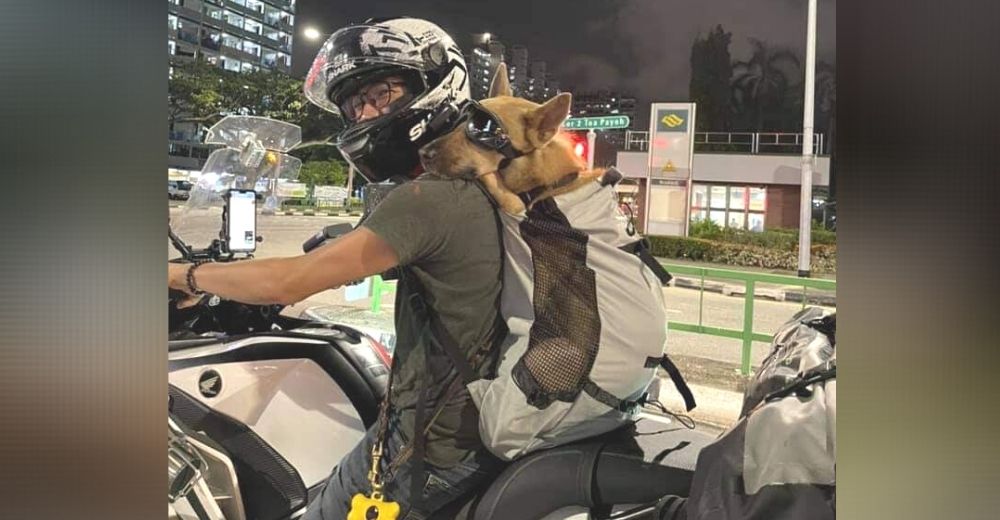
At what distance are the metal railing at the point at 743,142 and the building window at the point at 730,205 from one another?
0.08 metres

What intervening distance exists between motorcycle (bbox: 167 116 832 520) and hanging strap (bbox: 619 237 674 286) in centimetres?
35

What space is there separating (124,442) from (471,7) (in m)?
→ 1.45

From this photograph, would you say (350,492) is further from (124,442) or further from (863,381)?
(863,381)

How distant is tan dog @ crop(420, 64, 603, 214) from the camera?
4.26 ft

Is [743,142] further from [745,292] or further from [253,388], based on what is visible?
[253,388]

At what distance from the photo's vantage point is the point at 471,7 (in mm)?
1526

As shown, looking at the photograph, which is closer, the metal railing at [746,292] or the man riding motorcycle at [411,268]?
the man riding motorcycle at [411,268]

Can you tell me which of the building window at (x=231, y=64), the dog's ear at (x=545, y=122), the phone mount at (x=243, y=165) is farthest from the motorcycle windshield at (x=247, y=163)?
the dog's ear at (x=545, y=122)

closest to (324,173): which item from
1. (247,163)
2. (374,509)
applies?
(247,163)

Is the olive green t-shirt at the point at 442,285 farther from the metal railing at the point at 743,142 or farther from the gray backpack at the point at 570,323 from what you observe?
the metal railing at the point at 743,142

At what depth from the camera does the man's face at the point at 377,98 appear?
4.60ft

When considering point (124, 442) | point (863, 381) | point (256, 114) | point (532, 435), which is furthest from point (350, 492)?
point (863, 381)

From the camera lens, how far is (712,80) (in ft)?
4.48

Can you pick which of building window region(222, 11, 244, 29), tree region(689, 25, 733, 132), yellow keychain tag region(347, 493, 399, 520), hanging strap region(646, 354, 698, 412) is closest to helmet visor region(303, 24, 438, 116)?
building window region(222, 11, 244, 29)
